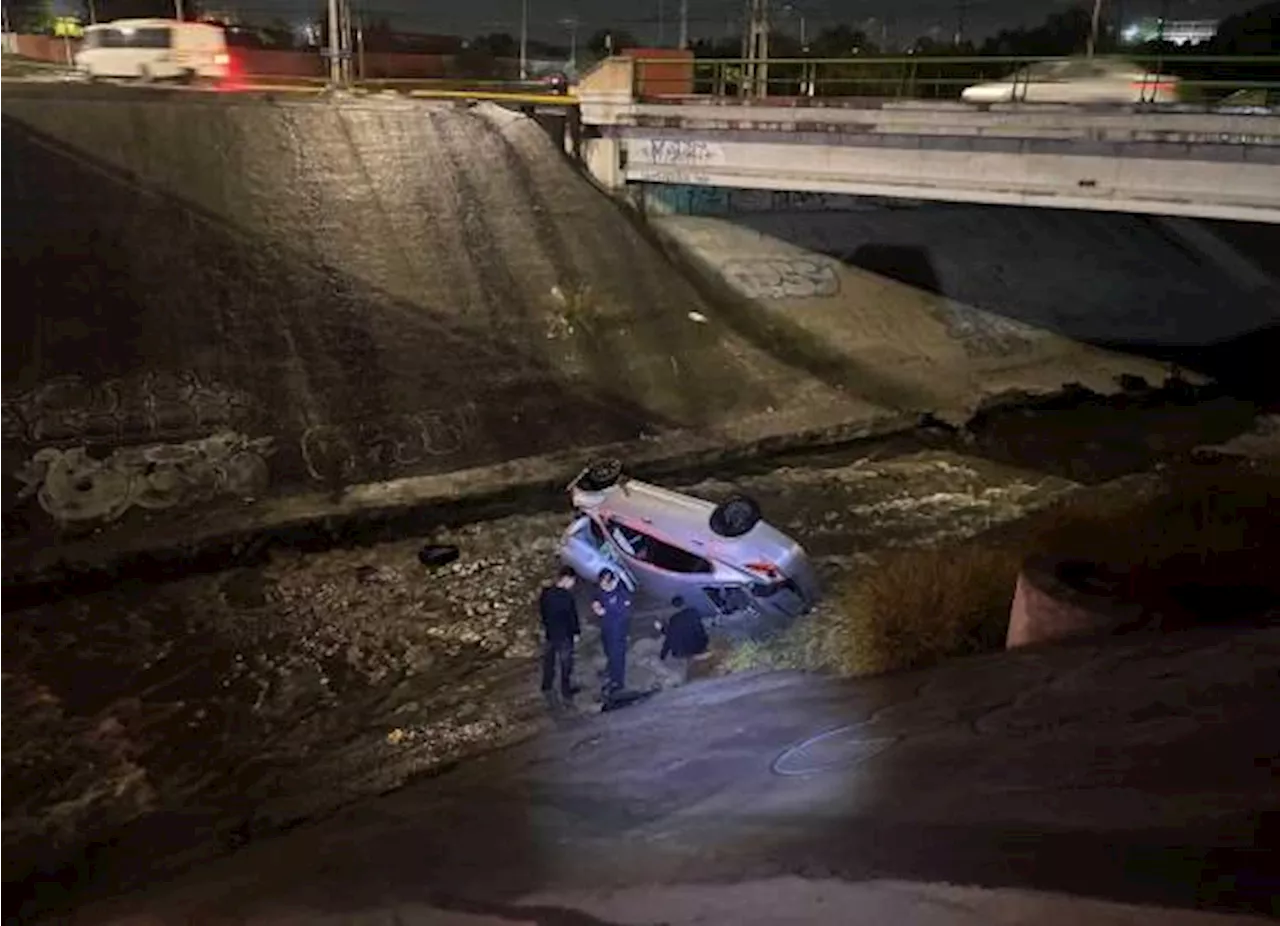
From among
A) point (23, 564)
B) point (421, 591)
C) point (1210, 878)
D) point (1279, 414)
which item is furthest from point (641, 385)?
point (1210, 878)

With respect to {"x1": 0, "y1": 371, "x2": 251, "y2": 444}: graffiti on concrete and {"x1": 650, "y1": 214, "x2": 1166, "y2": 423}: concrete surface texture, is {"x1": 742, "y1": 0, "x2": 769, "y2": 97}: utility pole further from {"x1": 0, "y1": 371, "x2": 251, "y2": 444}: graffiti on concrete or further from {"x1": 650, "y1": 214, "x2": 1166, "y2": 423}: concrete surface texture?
{"x1": 0, "y1": 371, "x2": 251, "y2": 444}: graffiti on concrete

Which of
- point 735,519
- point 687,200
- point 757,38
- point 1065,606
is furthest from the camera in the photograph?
point 757,38

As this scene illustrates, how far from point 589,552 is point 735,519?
93.3 inches

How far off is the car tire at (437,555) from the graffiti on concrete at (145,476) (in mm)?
3520

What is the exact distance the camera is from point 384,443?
65.0ft

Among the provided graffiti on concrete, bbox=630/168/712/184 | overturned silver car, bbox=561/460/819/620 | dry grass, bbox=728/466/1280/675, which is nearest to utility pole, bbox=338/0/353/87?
graffiti on concrete, bbox=630/168/712/184

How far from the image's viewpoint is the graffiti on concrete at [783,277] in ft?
91.0

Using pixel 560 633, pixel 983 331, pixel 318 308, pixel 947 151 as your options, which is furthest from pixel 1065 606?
pixel 983 331

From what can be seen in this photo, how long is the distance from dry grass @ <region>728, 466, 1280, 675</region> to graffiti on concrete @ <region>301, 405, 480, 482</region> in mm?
8636

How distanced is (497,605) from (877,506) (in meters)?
8.31

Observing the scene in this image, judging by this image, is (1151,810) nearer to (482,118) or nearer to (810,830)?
(810,830)

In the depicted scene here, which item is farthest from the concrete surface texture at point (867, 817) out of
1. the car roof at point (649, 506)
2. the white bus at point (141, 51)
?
the white bus at point (141, 51)

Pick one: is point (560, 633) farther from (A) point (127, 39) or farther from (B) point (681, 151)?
(A) point (127, 39)

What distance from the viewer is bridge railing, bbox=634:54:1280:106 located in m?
23.9
